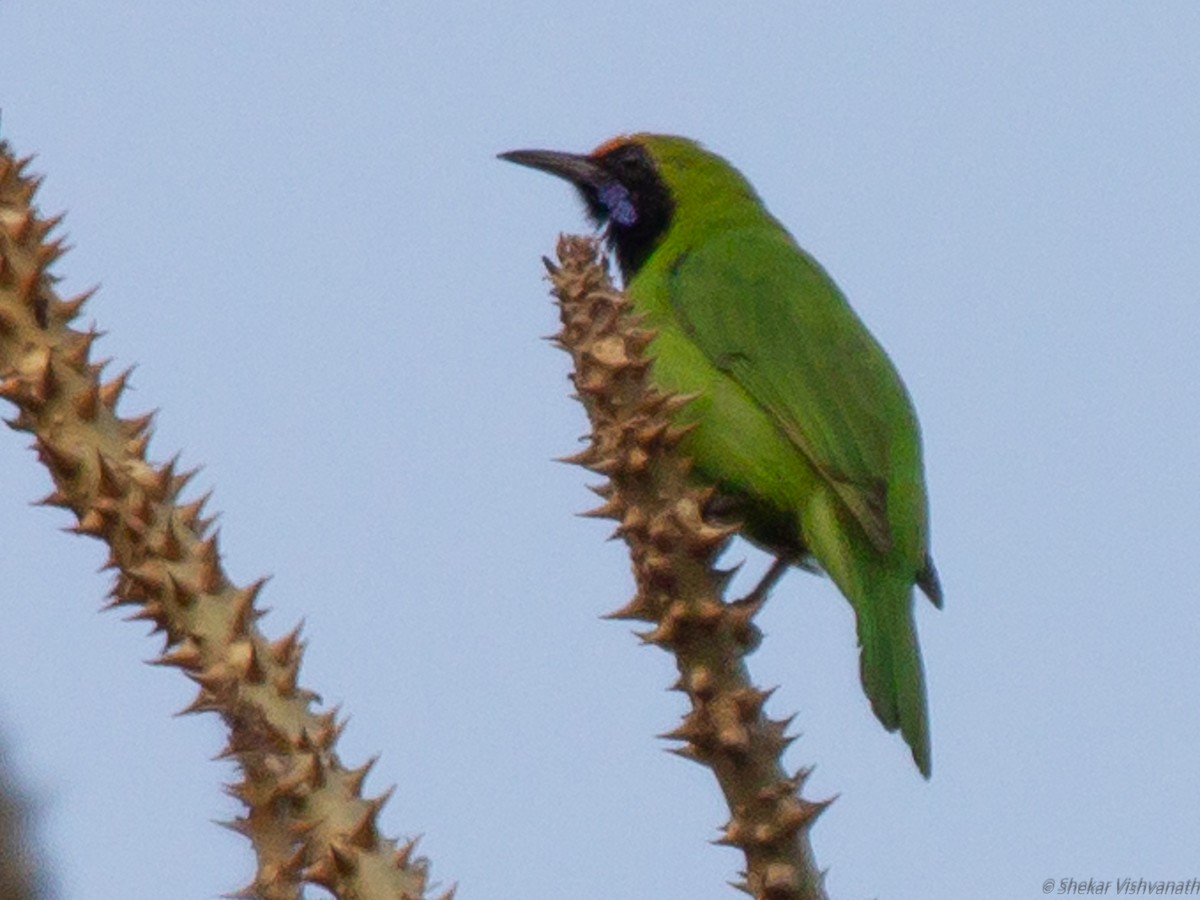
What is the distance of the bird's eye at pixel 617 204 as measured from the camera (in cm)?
707

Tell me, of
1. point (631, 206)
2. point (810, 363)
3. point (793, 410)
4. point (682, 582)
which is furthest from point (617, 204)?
point (682, 582)

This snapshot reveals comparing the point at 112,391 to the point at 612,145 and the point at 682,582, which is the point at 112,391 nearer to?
the point at 682,582

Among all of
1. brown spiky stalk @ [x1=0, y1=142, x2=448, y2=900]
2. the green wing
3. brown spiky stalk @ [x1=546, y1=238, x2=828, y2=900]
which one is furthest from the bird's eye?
brown spiky stalk @ [x1=0, y1=142, x2=448, y2=900]

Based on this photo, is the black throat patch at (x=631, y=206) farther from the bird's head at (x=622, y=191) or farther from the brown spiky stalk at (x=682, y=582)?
the brown spiky stalk at (x=682, y=582)

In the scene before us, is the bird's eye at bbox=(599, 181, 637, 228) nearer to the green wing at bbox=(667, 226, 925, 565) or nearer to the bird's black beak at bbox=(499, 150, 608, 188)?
the bird's black beak at bbox=(499, 150, 608, 188)

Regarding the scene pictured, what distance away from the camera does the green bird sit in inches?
203

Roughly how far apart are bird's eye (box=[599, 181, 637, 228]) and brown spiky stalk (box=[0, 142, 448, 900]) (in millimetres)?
5027

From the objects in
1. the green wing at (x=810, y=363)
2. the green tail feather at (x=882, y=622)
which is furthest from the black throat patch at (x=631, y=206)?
the green tail feather at (x=882, y=622)

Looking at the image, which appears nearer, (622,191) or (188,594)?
(188,594)

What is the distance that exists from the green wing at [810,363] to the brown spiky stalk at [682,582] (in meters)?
2.61

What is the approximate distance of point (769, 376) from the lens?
19.1ft

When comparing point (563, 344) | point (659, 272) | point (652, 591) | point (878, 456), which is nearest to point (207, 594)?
point (652, 591)

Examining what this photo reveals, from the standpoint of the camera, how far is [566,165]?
7.12 meters

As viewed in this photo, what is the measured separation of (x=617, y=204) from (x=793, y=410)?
69.0 inches
